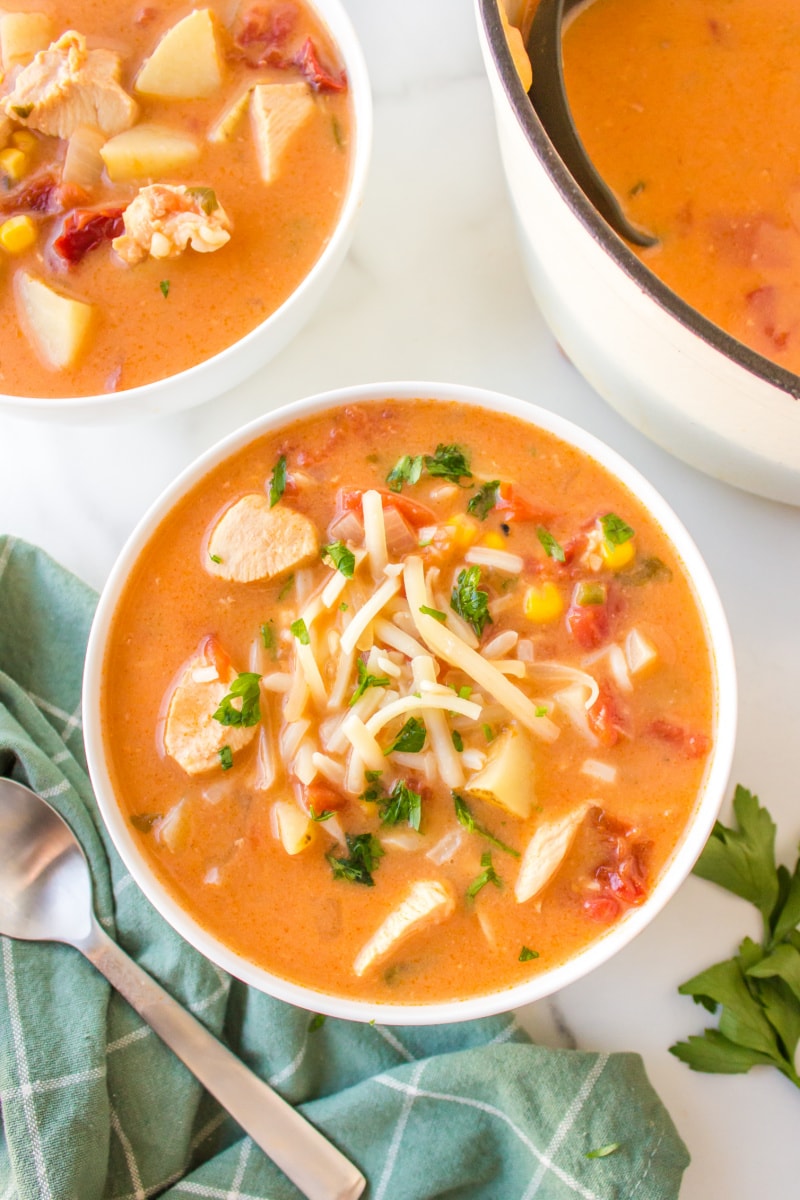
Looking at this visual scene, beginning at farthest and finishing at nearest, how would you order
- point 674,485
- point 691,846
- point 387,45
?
1. point 387,45
2. point 674,485
3. point 691,846

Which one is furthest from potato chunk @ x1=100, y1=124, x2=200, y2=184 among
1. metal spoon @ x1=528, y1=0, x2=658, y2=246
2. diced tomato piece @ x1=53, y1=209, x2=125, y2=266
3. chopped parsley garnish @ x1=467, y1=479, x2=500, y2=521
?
chopped parsley garnish @ x1=467, y1=479, x2=500, y2=521

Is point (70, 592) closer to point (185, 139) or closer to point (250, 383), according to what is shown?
point (250, 383)

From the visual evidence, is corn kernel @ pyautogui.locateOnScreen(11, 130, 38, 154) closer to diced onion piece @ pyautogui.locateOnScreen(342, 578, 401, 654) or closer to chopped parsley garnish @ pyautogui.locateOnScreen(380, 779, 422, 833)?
diced onion piece @ pyautogui.locateOnScreen(342, 578, 401, 654)

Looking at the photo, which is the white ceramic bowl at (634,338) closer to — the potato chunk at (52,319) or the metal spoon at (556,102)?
the metal spoon at (556,102)

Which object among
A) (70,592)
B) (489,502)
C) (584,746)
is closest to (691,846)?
(584,746)

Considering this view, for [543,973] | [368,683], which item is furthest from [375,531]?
[543,973]

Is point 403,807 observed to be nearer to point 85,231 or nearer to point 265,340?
point 265,340

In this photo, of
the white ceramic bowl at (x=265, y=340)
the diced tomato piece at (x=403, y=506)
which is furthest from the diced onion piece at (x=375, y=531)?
the white ceramic bowl at (x=265, y=340)
